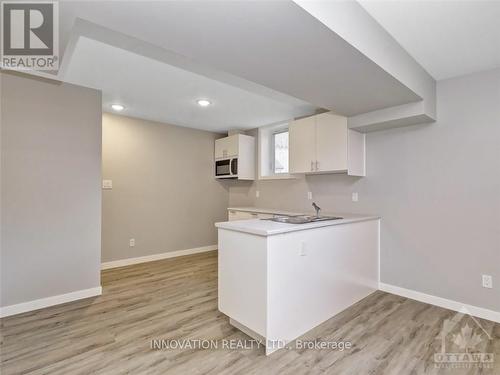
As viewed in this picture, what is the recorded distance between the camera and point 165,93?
122 inches

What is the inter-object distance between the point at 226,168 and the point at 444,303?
369cm

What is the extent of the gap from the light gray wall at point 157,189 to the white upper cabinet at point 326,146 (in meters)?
2.08

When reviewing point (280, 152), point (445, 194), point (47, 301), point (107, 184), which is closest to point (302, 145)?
point (280, 152)

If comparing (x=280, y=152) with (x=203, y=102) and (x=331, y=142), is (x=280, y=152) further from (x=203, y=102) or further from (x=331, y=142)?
(x=203, y=102)

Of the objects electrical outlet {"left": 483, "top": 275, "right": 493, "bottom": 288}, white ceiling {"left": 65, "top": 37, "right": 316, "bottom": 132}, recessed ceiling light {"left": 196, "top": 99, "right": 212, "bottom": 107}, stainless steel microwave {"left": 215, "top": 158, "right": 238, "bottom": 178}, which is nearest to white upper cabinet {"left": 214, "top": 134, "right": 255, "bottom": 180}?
stainless steel microwave {"left": 215, "top": 158, "right": 238, "bottom": 178}

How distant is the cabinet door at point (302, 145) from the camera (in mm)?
3514

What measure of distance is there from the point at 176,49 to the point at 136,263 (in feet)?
11.8

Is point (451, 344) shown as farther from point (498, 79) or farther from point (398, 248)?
point (498, 79)

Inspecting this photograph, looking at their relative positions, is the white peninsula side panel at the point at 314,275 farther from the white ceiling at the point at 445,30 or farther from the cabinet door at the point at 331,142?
the white ceiling at the point at 445,30

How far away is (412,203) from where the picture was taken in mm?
2906

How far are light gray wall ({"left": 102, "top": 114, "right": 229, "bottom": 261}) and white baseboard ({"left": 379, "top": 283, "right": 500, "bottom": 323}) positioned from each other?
3.26m

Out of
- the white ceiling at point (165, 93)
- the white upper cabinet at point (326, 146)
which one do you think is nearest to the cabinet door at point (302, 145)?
the white upper cabinet at point (326, 146)

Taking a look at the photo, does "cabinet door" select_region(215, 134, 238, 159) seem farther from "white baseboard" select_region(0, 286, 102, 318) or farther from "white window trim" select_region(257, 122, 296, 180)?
"white baseboard" select_region(0, 286, 102, 318)

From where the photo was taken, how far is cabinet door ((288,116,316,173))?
11.5 ft
